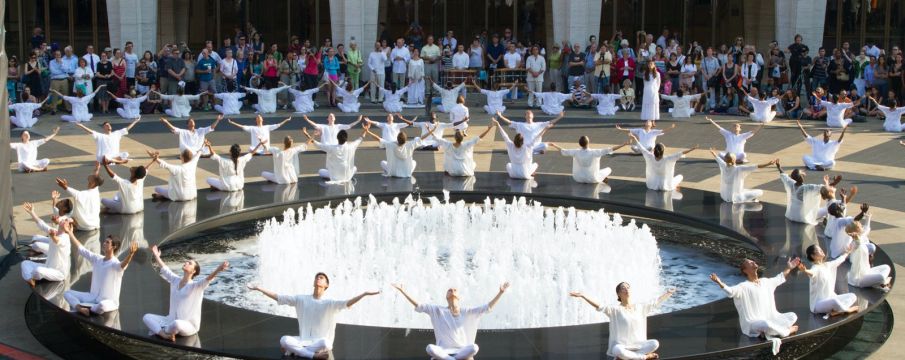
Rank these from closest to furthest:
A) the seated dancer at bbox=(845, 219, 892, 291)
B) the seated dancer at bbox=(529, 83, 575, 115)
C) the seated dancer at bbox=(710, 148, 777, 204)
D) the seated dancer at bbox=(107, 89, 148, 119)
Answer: the seated dancer at bbox=(845, 219, 892, 291), the seated dancer at bbox=(710, 148, 777, 204), the seated dancer at bbox=(107, 89, 148, 119), the seated dancer at bbox=(529, 83, 575, 115)

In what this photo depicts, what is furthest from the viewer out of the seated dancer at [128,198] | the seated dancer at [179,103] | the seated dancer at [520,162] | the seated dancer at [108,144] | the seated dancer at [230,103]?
the seated dancer at [230,103]

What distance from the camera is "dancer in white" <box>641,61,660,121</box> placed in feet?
97.3

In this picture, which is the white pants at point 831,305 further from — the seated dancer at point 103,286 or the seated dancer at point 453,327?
the seated dancer at point 103,286

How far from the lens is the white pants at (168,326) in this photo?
41.6 ft

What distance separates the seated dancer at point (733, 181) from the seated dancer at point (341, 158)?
637 cm

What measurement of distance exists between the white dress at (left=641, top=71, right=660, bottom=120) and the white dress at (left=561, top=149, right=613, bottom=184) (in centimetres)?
820

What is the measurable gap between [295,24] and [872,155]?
2107 cm

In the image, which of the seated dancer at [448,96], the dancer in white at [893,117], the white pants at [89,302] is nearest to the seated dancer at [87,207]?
the white pants at [89,302]

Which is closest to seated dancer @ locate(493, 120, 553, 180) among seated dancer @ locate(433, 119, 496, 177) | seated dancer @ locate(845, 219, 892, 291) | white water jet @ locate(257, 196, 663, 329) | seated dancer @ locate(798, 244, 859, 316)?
seated dancer @ locate(433, 119, 496, 177)

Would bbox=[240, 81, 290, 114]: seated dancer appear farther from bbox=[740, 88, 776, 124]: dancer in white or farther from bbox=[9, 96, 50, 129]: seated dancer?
bbox=[740, 88, 776, 124]: dancer in white

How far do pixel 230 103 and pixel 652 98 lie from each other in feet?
36.0

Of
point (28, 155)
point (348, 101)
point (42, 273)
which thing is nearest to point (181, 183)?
point (28, 155)

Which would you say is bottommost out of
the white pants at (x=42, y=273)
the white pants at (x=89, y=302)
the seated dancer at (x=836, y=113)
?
the white pants at (x=89, y=302)

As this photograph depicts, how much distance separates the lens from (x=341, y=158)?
2191 centimetres
